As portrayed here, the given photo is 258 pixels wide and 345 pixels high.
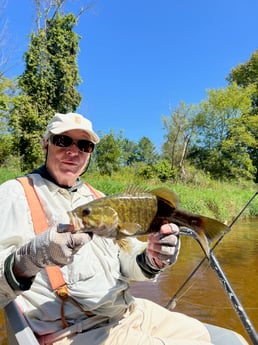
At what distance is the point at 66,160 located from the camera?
2504 millimetres

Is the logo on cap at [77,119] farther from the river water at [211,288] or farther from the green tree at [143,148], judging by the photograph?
the green tree at [143,148]

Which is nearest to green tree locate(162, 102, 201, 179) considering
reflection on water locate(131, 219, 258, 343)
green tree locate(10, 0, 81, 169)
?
green tree locate(10, 0, 81, 169)

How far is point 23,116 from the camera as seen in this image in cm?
2428

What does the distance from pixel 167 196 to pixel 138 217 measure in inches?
9.7

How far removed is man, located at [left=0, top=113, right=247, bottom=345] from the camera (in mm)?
1837

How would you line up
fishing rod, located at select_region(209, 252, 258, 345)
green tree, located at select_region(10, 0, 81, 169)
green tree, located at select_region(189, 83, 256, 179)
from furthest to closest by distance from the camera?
green tree, located at select_region(189, 83, 256, 179) < green tree, located at select_region(10, 0, 81, 169) < fishing rod, located at select_region(209, 252, 258, 345)

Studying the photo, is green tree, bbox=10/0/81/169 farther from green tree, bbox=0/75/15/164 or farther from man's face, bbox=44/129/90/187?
man's face, bbox=44/129/90/187

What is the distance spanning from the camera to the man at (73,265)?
1.84 m

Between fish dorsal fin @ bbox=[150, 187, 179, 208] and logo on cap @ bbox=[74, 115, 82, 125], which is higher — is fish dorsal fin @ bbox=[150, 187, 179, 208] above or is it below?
below

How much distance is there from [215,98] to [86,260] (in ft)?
128

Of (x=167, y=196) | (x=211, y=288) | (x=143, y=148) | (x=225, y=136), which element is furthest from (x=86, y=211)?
(x=143, y=148)

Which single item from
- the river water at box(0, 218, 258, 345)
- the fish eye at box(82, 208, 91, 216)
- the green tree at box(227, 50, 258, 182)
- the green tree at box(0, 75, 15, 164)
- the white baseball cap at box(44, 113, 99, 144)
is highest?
the green tree at box(227, 50, 258, 182)

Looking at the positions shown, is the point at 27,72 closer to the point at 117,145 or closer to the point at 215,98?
the point at 117,145

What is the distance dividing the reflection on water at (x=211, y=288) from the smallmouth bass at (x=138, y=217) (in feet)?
10.1
